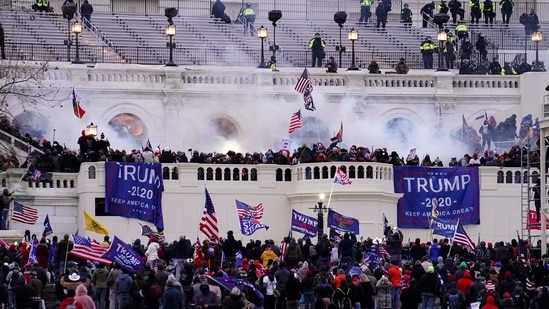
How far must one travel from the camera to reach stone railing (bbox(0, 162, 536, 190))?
76.6 metres

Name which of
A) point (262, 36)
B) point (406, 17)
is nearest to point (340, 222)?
point (262, 36)

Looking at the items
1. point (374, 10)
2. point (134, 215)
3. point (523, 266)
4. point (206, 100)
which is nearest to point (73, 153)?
point (134, 215)

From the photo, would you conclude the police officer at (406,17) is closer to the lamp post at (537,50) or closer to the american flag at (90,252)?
the lamp post at (537,50)

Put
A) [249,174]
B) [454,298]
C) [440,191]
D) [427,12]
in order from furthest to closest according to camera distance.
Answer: [427,12]
[440,191]
[249,174]
[454,298]

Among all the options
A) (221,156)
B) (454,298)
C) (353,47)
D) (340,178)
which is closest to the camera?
(454,298)

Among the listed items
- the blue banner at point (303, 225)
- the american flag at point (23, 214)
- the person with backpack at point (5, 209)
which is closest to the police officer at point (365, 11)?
Result: the american flag at point (23, 214)

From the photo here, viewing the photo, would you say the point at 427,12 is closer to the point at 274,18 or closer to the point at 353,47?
the point at 274,18

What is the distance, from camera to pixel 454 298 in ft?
187

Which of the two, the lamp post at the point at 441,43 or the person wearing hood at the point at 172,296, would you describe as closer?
the person wearing hood at the point at 172,296

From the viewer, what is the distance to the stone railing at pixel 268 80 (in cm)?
8550

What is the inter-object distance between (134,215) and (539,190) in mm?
12561

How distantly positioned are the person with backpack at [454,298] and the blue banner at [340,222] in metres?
13.8

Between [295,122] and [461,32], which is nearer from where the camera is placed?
[295,122]

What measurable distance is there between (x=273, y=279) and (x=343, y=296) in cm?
311
